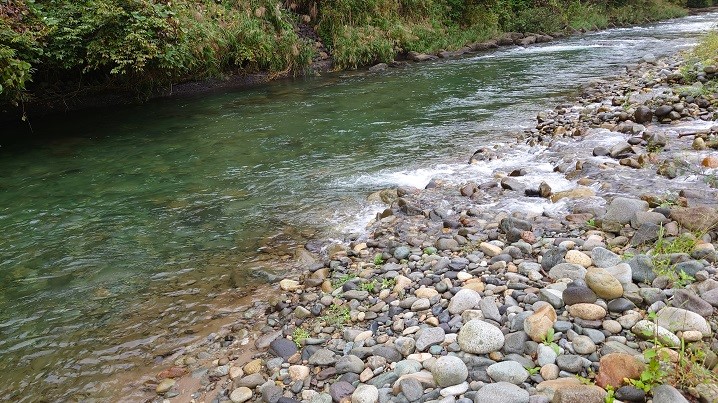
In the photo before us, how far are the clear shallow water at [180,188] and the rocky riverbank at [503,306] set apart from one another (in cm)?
73

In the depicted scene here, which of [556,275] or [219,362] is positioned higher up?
[556,275]

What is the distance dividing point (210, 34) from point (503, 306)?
13.5 metres

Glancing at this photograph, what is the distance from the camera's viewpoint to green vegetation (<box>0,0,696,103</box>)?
1039 cm

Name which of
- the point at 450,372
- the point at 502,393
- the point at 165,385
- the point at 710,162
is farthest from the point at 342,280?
the point at 710,162

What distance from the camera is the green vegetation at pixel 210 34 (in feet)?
34.1

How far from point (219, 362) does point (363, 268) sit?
5.28 feet

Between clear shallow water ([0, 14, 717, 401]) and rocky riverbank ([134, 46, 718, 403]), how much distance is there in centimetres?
73

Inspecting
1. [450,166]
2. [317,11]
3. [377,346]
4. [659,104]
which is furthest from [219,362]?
[317,11]

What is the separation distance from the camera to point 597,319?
116 inches

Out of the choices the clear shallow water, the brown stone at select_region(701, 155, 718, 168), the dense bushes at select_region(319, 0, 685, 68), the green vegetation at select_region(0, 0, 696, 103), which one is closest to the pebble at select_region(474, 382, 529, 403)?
the clear shallow water

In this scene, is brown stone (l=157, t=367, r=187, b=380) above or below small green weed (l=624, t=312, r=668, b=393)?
below

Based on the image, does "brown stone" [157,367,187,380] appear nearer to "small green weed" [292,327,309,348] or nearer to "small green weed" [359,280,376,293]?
"small green weed" [292,327,309,348]

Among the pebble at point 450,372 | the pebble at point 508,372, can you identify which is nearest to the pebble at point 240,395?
the pebble at point 450,372

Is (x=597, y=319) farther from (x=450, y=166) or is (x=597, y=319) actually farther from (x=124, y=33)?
(x=124, y=33)
